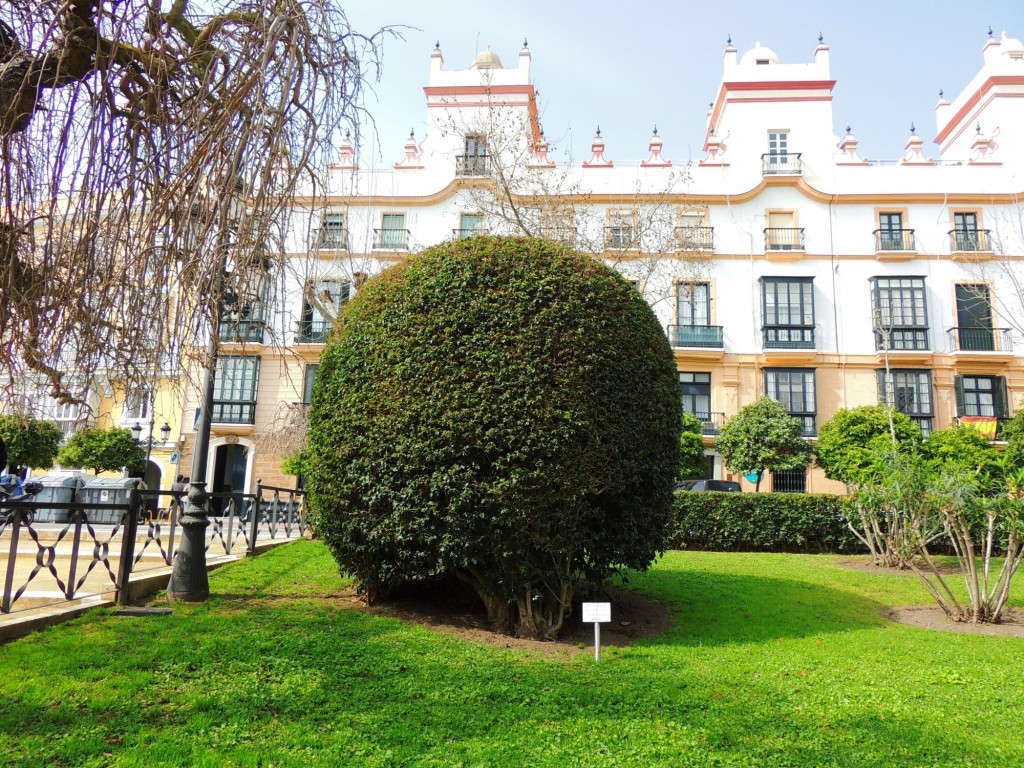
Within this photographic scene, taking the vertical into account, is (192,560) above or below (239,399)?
below

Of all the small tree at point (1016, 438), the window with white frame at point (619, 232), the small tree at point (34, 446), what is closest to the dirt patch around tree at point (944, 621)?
the small tree at point (1016, 438)

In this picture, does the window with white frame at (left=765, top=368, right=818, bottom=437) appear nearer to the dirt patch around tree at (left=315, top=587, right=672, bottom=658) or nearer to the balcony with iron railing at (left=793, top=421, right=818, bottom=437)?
the balcony with iron railing at (left=793, top=421, right=818, bottom=437)

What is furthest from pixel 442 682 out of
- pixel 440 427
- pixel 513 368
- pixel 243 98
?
pixel 243 98

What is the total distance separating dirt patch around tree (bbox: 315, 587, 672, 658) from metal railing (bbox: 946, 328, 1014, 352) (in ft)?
75.8

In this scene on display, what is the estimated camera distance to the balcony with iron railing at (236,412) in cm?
2691

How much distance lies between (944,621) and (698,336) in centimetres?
1915

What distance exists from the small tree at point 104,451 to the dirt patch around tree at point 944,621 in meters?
22.7

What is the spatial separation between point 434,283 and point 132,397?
8.58ft

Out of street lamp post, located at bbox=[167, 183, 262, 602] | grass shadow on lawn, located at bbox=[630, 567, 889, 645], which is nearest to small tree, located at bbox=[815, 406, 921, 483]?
grass shadow on lawn, located at bbox=[630, 567, 889, 645]

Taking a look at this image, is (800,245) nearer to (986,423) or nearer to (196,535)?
(986,423)

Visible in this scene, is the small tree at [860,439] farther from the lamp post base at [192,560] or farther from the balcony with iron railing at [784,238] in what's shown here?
the lamp post base at [192,560]

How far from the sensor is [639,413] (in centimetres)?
612

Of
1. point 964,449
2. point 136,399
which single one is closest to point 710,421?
point 964,449

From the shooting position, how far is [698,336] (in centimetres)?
2591
